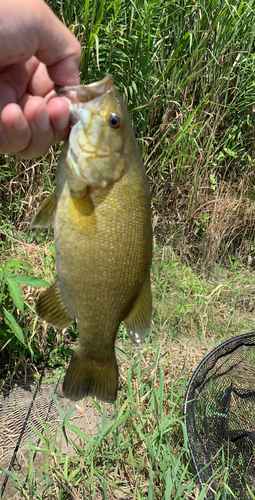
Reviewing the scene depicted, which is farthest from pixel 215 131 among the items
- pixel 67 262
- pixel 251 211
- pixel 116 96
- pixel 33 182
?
pixel 67 262

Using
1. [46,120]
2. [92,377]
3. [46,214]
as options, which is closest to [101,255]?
[46,214]

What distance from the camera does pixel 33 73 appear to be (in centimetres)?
144

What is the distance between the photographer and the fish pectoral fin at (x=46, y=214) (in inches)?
45.3

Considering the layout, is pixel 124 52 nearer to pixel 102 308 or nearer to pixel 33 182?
pixel 33 182

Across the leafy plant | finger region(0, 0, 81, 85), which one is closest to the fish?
finger region(0, 0, 81, 85)

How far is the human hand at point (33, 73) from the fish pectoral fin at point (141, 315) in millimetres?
688

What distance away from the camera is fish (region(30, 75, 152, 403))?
1113 millimetres

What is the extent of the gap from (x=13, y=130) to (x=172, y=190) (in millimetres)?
3469

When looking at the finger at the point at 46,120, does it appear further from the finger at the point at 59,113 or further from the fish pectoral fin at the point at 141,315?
the fish pectoral fin at the point at 141,315

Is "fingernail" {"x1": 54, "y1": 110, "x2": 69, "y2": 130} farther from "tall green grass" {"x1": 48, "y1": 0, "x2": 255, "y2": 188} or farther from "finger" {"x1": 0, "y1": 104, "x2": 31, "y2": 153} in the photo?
"tall green grass" {"x1": 48, "y1": 0, "x2": 255, "y2": 188}

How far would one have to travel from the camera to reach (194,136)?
4.36 metres

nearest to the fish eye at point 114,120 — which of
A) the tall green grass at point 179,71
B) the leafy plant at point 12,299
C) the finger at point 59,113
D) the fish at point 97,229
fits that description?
the fish at point 97,229

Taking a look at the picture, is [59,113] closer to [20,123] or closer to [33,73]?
[20,123]

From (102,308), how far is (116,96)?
739 millimetres
